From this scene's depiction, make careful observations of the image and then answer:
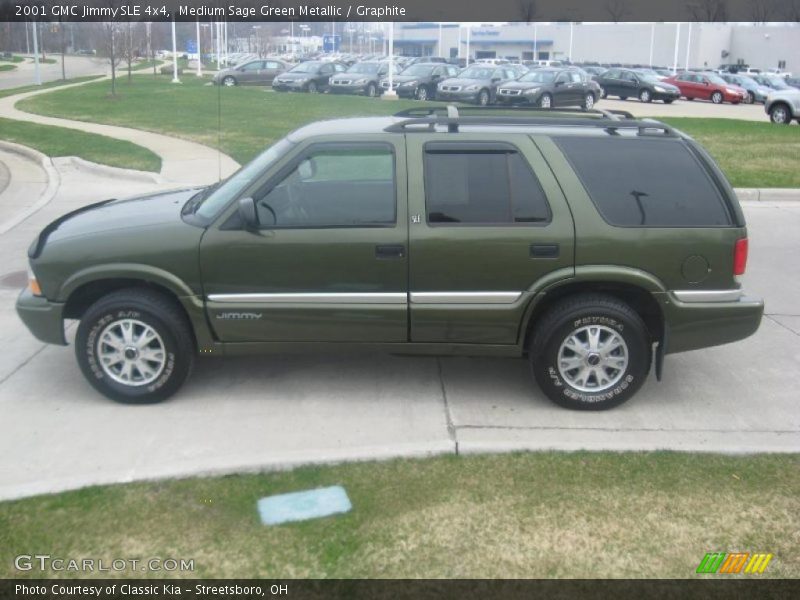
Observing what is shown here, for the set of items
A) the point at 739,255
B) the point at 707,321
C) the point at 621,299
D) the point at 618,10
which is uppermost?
the point at 618,10

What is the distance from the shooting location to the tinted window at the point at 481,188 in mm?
5242

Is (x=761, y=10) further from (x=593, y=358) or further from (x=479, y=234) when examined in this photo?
(x=479, y=234)

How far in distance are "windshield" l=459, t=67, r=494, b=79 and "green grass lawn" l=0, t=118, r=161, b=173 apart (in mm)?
17173

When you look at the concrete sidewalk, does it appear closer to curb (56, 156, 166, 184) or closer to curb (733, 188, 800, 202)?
curb (56, 156, 166, 184)

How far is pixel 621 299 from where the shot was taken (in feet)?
17.7

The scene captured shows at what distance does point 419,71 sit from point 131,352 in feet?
106

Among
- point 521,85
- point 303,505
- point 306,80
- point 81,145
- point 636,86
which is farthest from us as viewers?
point 636,86

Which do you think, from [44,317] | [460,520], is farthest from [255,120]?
[460,520]

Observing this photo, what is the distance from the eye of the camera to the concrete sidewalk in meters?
14.5

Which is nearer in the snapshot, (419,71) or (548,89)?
(548,89)

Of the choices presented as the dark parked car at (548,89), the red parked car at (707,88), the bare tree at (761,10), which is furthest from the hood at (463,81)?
the bare tree at (761,10)

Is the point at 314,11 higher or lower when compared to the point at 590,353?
higher

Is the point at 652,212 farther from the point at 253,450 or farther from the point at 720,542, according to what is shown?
the point at 253,450

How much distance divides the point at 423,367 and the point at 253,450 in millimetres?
1725
